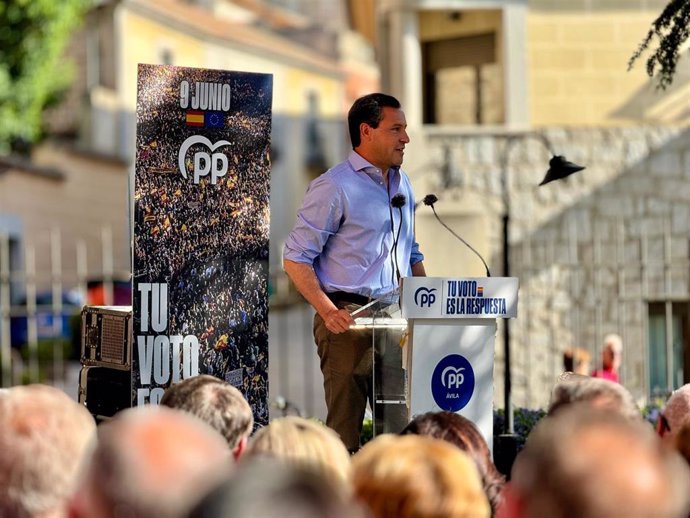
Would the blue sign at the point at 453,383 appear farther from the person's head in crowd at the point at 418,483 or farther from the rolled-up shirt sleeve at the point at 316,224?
the person's head in crowd at the point at 418,483

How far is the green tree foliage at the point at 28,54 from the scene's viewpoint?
78.8ft

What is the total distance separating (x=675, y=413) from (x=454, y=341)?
4.29 feet

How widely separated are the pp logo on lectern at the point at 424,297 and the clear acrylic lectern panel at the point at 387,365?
280 mm

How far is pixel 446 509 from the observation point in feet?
10.0

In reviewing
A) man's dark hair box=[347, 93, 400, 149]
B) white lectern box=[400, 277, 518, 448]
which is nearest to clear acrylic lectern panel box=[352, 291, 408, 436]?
white lectern box=[400, 277, 518, 448]

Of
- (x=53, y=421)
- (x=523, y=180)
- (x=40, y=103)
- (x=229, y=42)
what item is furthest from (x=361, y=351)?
(x=229, y=42)

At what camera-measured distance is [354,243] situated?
6117 mm

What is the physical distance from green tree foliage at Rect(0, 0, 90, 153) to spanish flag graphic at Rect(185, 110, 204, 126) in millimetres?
18451

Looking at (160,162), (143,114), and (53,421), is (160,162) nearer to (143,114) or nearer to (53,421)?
(143,114)

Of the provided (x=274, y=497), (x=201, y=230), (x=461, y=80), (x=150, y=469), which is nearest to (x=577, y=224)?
(x=461, y=80)

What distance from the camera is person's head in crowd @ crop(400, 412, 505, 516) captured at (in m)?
3.88

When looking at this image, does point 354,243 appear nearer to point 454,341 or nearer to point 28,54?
point 454,341

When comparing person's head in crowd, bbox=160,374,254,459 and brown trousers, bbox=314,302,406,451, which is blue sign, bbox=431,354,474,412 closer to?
brown trousers, bbox=314,302,406,451

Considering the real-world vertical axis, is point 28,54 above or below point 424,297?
above
